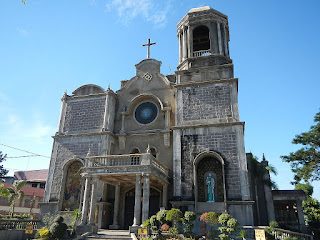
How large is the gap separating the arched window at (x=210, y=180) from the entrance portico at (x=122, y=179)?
2.40m

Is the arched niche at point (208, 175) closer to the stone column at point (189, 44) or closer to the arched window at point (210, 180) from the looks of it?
the arched window at point (210, 180)

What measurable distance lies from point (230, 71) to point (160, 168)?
913 centimetres

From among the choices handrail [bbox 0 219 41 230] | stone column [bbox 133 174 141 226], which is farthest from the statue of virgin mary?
handrail [bbox 0 219 41 230]

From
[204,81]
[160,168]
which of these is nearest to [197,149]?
[160,168]

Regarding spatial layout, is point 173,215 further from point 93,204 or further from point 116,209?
point 116,209

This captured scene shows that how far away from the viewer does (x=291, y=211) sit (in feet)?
76.1

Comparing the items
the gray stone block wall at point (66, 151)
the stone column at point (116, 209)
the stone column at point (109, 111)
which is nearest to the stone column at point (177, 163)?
the stone column at point (116, 209)

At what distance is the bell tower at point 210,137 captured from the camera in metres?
17.3

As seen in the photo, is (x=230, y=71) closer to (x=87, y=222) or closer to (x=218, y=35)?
(x=218, y=35)

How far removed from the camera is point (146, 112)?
2253 centimetres

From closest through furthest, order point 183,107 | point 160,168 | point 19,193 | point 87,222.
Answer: point 87,222 → point 160,168 → point 183,107 → point 19,193

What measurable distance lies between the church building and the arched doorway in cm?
7

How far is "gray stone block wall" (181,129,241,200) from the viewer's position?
688 inches

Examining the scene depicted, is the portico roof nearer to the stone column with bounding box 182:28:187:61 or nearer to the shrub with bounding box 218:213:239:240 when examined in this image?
the shrub with bounding box 218:213:239:240
